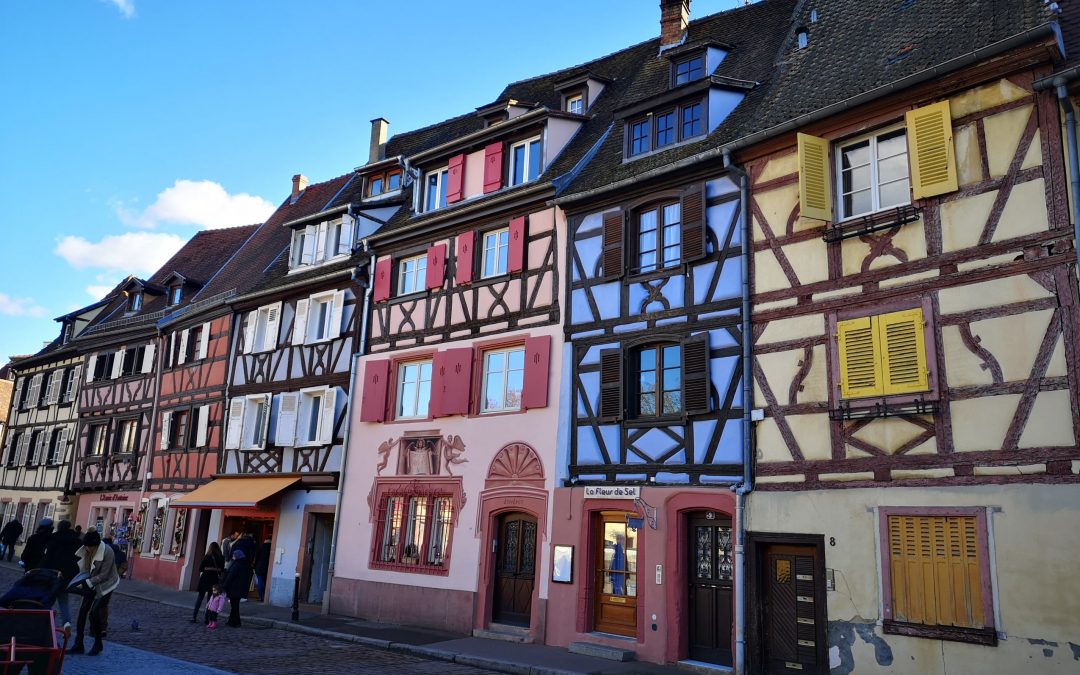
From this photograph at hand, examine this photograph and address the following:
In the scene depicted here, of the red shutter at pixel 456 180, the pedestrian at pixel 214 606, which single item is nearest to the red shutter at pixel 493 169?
the red shutter at pixel 456 180

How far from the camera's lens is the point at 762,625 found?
12.4 meters

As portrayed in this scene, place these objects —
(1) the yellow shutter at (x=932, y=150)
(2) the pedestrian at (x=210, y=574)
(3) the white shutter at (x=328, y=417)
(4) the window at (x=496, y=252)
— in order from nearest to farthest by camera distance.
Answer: (1) the yellow shutter at (x=932, y=150) → (2) the pedestrian at (x=210, y=574) → (4) the window at (x=496, y=252) → (3) the white shutter at (x=328, y=417)

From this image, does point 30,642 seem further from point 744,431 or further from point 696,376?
point 696,376

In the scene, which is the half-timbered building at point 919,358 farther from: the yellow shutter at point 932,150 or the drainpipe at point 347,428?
the drainpipe at point 347,428

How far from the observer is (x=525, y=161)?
1883 cm

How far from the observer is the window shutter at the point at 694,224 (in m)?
14.3

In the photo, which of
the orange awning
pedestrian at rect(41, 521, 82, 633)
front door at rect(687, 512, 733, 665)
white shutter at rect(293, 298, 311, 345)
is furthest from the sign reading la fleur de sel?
white shutter at rect(293, 298, 311, 345)

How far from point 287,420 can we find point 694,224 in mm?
12352

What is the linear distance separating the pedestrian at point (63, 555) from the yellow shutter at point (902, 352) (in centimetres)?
1144

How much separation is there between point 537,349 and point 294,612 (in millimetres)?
7366

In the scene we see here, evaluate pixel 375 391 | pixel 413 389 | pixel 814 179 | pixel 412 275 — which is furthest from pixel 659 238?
pixel 375 391

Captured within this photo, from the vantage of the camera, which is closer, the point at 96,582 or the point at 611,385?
the point at 96,582

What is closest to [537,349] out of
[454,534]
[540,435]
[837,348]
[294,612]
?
[540,435]

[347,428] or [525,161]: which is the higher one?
[525,161]
